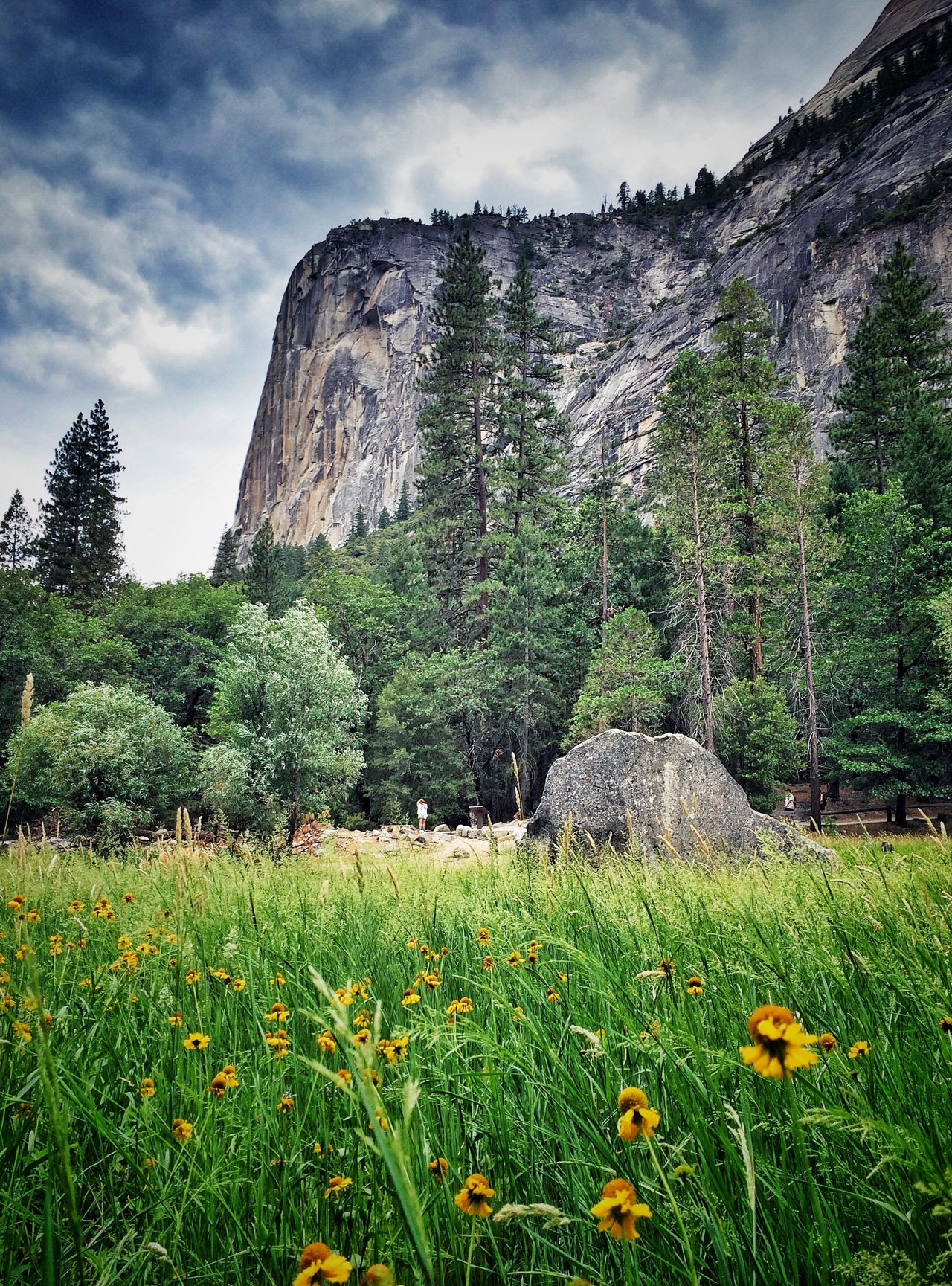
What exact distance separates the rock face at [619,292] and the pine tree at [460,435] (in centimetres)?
1390

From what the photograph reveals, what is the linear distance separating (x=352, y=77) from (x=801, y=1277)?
259m

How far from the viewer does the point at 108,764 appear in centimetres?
1614

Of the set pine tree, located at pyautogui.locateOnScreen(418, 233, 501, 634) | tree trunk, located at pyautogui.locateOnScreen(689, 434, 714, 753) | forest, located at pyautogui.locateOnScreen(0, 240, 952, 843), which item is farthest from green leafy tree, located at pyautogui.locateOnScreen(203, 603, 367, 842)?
tree trunk, located at pyautogui.locateOnScreen(689, 434, 714, 753)

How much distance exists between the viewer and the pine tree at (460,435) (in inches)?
1001

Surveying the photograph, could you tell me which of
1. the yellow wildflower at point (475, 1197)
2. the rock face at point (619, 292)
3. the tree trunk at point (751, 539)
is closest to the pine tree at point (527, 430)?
the tree trunk at point (751, 539)

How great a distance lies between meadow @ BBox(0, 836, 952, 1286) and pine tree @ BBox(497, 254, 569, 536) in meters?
23.8

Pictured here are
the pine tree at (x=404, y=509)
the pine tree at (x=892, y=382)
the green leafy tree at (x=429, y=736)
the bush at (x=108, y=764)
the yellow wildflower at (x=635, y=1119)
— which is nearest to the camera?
the yellow wildflower at (x=635, y=1119)

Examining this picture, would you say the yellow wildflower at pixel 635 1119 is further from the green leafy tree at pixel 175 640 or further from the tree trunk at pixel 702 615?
the green leafy tree at pixel 175 640

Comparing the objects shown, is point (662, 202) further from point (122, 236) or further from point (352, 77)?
point (352, 77)

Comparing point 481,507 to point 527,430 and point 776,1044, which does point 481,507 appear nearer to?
point 527,430

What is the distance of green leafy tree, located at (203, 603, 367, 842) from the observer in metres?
18.2

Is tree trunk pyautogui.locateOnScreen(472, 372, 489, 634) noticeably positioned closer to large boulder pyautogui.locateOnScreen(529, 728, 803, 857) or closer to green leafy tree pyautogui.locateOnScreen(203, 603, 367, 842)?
green leafy tree pyautogui.locateOnScreen(203, 603, 367, 842)

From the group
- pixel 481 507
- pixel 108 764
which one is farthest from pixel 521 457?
pixel 108 764

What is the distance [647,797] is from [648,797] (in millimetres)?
11
